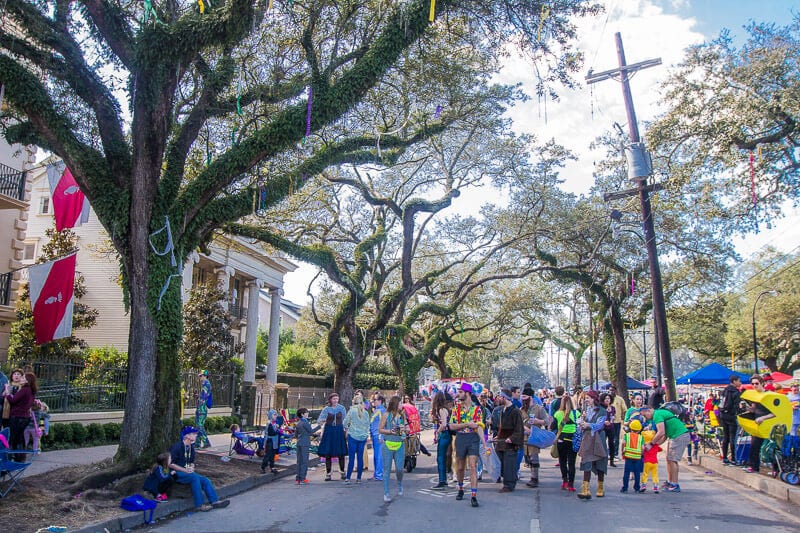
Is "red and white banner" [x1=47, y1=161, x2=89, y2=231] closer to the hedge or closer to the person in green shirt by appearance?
the hedge

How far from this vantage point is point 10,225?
2225 centimetres

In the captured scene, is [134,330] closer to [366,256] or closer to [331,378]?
[366,256]

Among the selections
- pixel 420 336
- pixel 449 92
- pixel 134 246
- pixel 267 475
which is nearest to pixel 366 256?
pixel 449 92

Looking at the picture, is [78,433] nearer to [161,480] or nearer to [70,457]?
[70,457]

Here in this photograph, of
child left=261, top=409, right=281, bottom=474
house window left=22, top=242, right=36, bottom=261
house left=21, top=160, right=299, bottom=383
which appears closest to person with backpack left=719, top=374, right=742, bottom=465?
child left=261, top=409, right=281, bottom=474

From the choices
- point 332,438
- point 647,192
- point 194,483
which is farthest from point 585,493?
point 647,192

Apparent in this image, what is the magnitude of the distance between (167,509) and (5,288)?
16050 mm

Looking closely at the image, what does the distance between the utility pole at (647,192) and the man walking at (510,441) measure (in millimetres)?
7631

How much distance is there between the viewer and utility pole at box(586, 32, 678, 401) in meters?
17.4

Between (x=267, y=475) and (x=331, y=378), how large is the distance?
34.6 m

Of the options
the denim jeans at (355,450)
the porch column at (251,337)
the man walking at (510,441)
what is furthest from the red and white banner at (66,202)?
the man walking at (510,441)

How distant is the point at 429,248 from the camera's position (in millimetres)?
34000

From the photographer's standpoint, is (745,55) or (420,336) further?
(420,336)

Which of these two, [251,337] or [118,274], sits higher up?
[118,274]
